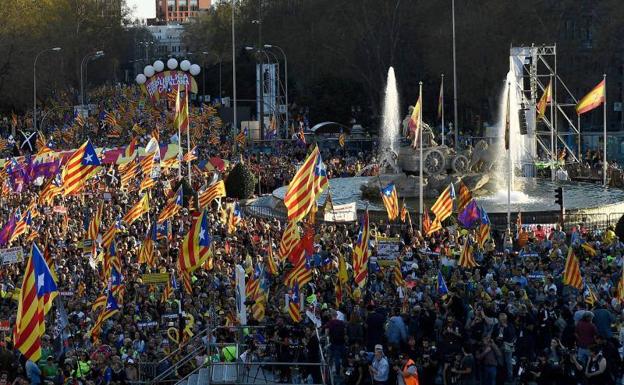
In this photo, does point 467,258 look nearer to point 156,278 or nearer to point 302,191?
point 302,191

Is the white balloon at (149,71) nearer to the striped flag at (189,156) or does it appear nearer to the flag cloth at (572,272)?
the striped flag at (189,156)

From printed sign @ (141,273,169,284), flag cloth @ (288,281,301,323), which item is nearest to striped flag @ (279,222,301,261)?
flag cloth @ (288,281,301,323)

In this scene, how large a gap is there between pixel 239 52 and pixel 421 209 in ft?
277

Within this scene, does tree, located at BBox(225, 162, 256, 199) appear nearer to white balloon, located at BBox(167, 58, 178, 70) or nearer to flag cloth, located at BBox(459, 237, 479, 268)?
flag cloth, located at BBox(459, 237, 479, 268)

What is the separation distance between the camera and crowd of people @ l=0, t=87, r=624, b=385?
19.7 meters

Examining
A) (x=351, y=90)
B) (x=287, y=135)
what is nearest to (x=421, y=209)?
(x=287, y=135)

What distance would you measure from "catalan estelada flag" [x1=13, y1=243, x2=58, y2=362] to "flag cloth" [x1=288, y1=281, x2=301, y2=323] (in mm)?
4228

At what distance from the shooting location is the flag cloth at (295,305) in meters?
23.6

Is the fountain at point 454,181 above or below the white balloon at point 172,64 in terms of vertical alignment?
below

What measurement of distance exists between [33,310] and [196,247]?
6.90 metres

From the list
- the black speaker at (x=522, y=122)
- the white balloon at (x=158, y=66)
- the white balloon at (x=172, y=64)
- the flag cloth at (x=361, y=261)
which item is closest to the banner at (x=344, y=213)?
the flag cloth at (x=361, y=261)

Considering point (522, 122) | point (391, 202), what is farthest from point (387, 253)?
point (522, 122)

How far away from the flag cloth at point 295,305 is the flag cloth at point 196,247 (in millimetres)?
2278

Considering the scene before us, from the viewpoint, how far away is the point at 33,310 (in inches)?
808
